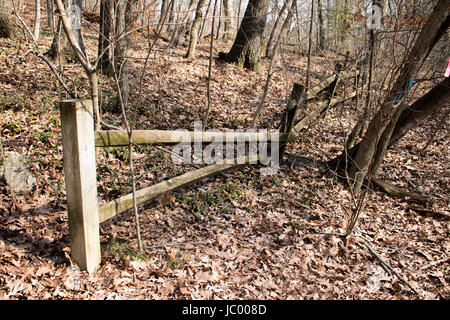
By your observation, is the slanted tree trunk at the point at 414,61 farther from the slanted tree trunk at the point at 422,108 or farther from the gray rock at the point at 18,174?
the gray rock at the point at 18,174

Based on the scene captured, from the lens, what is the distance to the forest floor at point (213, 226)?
9.86 ft

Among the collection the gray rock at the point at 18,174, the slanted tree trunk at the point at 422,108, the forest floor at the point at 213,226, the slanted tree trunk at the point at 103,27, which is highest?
the slanted tree trunk at the point at 103,27

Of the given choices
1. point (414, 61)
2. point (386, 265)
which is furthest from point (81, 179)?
point (414, 61)

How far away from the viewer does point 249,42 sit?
9383 millimetres

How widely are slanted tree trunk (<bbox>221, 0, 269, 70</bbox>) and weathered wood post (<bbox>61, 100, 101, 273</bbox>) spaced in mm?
7548

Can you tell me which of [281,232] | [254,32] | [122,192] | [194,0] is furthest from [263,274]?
[194,0]

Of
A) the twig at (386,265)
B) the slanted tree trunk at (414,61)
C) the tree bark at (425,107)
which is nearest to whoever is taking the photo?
the twig at (386,265)

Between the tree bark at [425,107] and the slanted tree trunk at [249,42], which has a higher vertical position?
the slanted tree trunk at [249,42]

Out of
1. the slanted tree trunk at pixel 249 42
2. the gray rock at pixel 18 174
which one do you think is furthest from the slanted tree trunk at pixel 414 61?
the slanted tree trunk at pixel 249 42

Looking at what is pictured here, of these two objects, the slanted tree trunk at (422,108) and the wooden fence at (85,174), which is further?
the slanted tree trunk at (422,108)

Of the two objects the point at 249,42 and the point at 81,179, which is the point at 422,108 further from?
the point at 249,42

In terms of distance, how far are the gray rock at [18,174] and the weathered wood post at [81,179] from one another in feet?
4.74

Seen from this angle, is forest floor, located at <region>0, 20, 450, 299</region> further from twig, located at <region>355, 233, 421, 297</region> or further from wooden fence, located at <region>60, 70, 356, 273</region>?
wooden fence, located at <region>60, 70, 356, 273</region>
